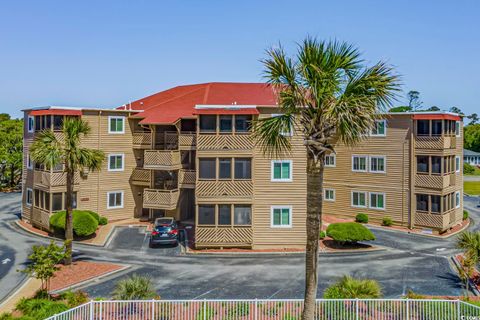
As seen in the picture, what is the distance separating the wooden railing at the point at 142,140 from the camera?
36531 millimetres

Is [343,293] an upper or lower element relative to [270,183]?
lower

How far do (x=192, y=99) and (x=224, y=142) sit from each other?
479 inches

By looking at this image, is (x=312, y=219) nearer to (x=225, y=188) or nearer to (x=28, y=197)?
(x=225, y=188)

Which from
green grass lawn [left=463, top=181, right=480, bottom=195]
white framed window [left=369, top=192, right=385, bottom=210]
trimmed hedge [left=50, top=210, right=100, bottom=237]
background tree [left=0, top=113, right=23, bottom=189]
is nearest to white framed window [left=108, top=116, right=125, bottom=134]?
trimmed hedge [left=50, top=210, right=100, bottom=237]

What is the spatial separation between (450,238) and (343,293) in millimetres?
20320

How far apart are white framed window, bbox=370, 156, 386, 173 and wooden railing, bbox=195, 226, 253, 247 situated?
15268 millimetres

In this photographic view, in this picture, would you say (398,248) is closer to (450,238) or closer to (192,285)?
(450,238)

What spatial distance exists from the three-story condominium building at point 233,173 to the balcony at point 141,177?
0.09 metres

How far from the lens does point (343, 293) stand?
16.7 m

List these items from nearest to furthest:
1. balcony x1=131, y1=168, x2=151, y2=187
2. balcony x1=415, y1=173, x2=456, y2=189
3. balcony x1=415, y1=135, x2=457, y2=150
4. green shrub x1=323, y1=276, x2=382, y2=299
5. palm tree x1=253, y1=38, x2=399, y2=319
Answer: palm tree x1=253, y1=38, x2=399, y2=319, green shrub x1=323, y1=276, x2=382, y2=299, balcony x1=415, y1=135, x2=457, y2=150, balcony x1=415, y1=173, x2=456, y2=189, balcony x1=131, y1=168, x2=151, y2=187

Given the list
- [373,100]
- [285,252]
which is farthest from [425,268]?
[373,100]

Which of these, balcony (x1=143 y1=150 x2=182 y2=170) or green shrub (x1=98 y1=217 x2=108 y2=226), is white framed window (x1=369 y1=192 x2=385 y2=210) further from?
green shrub (x1=98 y1=217 x2=108 y2=226)

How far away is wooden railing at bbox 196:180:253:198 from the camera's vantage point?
93.8 feet

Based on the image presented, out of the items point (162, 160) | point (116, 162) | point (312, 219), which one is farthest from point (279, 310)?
point (116, 162)
